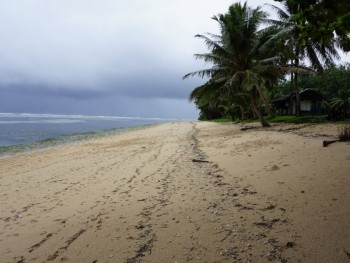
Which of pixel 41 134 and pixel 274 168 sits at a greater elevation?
pixel 274 168

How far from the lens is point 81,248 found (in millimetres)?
3811

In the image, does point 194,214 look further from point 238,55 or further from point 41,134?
point 41,134

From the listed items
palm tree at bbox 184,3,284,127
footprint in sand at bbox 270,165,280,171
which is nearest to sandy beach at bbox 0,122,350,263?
footprint in sand at bbox 270,165,280,171

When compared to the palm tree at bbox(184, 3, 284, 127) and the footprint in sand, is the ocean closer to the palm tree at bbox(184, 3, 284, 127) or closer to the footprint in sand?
the palm tree at bbox(184, 3, 284, 127)

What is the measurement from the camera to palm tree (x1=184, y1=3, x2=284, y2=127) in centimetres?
1944

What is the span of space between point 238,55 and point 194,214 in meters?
17.2

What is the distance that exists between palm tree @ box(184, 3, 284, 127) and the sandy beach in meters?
12.5

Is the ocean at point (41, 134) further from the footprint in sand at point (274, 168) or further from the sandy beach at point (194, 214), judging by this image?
the footprint in sand at point (274, 168)

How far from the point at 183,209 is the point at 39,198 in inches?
133

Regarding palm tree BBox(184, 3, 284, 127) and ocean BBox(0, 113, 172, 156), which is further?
ocean BBox(0, 113, 172, 156)

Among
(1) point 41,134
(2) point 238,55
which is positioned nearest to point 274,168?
(2) point 238,55

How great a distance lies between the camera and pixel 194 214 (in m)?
4.54

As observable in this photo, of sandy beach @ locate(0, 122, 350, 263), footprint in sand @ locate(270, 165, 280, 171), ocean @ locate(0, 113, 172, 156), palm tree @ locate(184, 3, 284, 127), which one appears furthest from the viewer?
ocean @ locate(0, 113, 172, 156)

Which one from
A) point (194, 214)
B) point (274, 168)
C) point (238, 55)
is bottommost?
point (194, 214)
